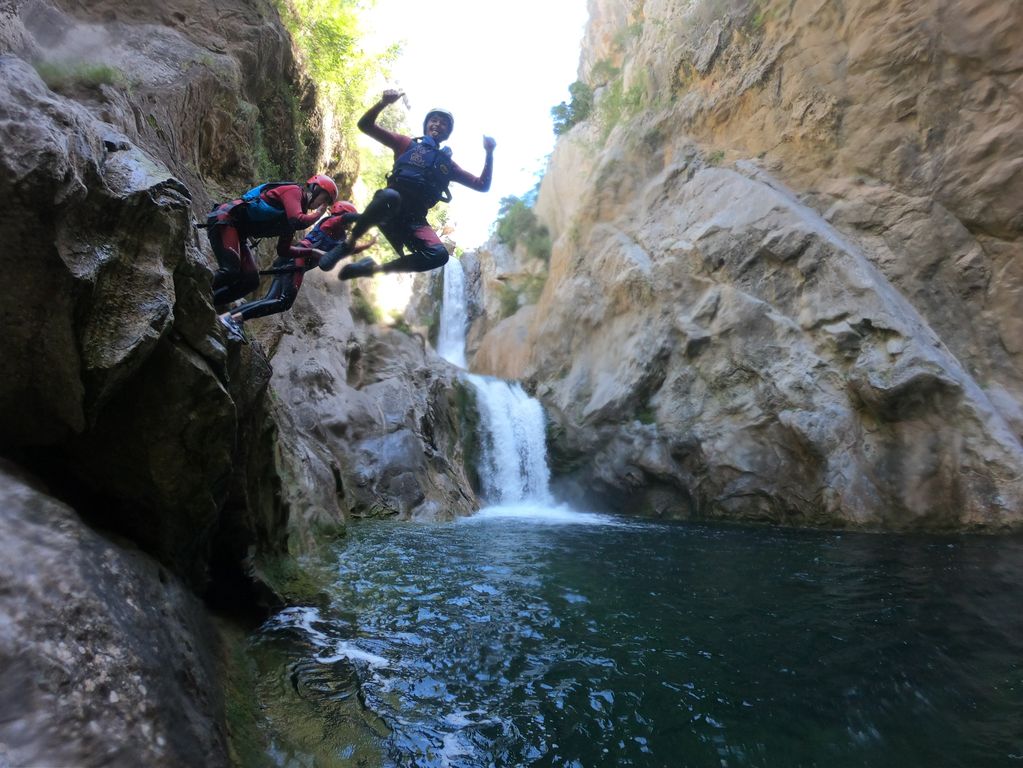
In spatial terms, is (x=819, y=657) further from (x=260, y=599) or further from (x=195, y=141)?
(x=195, y=141)

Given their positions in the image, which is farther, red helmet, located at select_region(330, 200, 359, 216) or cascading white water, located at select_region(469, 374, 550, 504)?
cascading white water, located at select_region(469, 374, 550, 504)

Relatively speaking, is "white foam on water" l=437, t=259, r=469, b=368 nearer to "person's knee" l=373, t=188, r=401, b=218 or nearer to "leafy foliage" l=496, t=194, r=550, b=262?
"leafy foliage" l=496, t=194, r=550, b=262

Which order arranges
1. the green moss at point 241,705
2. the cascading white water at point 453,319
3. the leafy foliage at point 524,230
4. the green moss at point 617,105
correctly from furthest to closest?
the cascading white water at point 453,319 < the leafy foliage at point 524,230 < the green moss at point 617,105 < the green moss at point 241,705

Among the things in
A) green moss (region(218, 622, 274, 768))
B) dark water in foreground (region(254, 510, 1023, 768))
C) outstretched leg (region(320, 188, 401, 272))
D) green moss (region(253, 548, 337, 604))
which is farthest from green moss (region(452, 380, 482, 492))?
green moss (region(218, 622, 274, 768))

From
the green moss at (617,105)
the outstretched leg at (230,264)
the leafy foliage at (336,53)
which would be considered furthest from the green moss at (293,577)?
the green moss at (617,105)

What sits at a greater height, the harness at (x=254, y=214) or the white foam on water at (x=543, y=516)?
the harness at (x=254, y=214)

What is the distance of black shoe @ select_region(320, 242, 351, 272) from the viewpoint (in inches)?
243

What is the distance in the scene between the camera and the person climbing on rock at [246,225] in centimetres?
543

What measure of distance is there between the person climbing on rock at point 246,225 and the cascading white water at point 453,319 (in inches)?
947

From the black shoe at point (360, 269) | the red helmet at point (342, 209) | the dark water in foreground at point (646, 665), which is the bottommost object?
the dark water in foreground at point (646, 665)

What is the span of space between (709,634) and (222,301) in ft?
17.6

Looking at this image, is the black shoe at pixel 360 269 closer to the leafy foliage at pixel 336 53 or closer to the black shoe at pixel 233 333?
the black shoe at pixel 233 333

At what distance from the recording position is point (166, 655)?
2201 mm

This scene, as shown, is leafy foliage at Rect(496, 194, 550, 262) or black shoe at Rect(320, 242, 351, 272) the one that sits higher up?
leafy foliage at Rect(496, 194, 550, 262)
